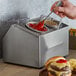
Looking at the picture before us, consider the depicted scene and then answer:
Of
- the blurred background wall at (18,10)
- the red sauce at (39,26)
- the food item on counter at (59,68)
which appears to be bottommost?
the food item on counter at (59,68)

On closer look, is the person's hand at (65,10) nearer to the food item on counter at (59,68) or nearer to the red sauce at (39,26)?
the red sauce at (39,26)

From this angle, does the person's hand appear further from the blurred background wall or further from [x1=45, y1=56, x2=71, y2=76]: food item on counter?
[x1=45, y1=56, x2=71, y2=76]: food item on counter

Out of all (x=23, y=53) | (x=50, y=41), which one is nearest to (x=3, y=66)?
(x=23, y=53)

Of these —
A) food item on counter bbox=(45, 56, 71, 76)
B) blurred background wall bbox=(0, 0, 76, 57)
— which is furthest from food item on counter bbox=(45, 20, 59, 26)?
food item on counter bbox=(45, 56, 71, 76)

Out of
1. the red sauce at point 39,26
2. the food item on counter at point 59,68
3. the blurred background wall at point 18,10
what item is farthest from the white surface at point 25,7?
the food item on counter at point 59,68

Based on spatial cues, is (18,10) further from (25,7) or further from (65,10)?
(65,10)

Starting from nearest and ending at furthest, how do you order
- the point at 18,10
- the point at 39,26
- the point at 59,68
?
the point at 59,68
the point at 39,26
the point at 18,10

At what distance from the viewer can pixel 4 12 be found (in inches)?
69.1

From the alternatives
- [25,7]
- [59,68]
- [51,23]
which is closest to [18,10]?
[25,7]

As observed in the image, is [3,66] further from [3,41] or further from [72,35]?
[72,35]

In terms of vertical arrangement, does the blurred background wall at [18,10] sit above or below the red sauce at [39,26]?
above

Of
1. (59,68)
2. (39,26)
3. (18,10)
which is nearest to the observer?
(59,68)

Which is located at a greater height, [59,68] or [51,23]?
[51,23]

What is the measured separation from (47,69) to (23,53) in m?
0.24
